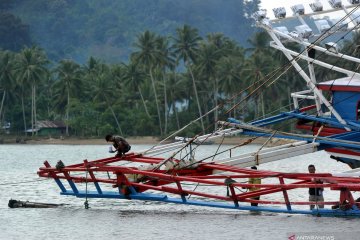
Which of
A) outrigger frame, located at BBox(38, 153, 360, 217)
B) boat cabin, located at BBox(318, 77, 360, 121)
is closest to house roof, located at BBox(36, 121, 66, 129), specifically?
outrigger frame, located at BBox(38, 153, 360, 217)

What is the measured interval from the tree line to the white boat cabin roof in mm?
72967

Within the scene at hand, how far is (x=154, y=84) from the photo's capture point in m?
118

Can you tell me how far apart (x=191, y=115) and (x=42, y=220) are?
86931mm

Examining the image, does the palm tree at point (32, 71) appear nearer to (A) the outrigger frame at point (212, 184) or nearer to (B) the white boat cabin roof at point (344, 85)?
(A) the outrigger frame at point (212, 184)

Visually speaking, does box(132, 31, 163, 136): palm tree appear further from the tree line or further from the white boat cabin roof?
the white boat cabin roof

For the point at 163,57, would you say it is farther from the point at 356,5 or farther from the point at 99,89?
the point at 356,5

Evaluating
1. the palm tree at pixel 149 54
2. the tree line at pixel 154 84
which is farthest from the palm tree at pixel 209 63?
the palm tree at pixel 149 54

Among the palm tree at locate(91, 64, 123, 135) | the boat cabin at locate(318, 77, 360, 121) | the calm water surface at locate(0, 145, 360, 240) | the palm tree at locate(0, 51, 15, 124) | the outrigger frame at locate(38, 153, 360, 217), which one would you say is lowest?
the calm water surface at locate(0, 145, 360, 240)

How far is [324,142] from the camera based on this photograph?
98.8 ft

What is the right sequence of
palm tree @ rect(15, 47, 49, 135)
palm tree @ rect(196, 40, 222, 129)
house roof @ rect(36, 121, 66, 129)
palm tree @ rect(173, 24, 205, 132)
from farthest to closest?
house roof @ rect(36, 121, 66, 129)
palm tree @ rect(15, 47, 49, 135)
palm tree @ rect(173, 24, 205, 132)
palm tree @ rect(196, 40, 222, 129)

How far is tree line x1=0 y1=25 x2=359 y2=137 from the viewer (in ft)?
360

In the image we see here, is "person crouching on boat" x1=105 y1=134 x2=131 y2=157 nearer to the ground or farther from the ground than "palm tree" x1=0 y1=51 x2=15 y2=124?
nearer to the ground

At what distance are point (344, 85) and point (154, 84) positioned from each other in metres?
87.0

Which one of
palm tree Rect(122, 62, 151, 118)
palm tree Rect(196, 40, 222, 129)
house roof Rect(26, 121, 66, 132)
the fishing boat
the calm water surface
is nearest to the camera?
the calm water surface
